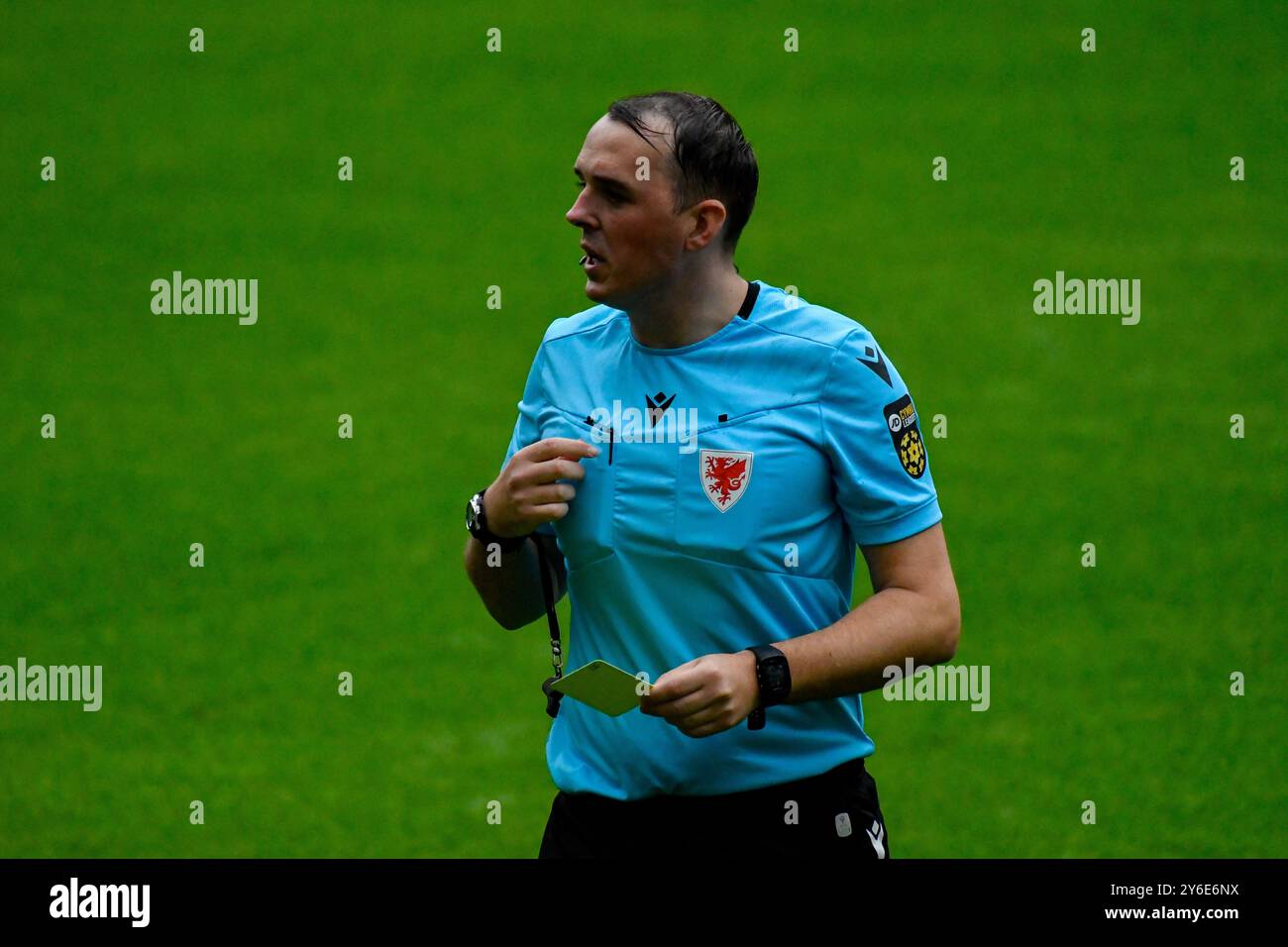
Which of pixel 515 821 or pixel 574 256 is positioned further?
pixel 574 256

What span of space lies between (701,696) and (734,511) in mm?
419

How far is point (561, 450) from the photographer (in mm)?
3639

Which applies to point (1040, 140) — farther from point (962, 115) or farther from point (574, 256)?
point (574, 256)

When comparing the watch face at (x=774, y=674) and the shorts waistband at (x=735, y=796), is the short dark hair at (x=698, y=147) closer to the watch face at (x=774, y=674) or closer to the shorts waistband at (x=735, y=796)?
the watch face at (x=774, y=674)

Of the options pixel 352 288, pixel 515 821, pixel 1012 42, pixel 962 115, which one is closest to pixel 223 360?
pixel 352 288

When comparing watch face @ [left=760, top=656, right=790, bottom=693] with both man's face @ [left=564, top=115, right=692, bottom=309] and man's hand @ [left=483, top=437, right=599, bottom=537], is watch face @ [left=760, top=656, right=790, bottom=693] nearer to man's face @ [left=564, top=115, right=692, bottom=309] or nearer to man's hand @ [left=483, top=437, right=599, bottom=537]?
man's hand @ [left=483, top=437, right=599, bottom=537]

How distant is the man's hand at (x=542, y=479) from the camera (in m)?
3.63

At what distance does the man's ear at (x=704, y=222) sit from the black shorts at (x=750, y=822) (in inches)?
43.7

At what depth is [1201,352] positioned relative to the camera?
13.8 metres

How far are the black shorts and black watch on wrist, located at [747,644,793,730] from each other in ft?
1.02

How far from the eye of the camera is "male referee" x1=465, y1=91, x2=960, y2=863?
359 cm

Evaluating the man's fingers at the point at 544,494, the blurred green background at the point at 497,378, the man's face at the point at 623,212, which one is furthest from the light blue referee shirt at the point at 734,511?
the blurred green background at the point at 497,378

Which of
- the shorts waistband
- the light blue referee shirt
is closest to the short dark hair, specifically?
the light blue referee shirt

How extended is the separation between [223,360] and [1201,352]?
24.1 feet
